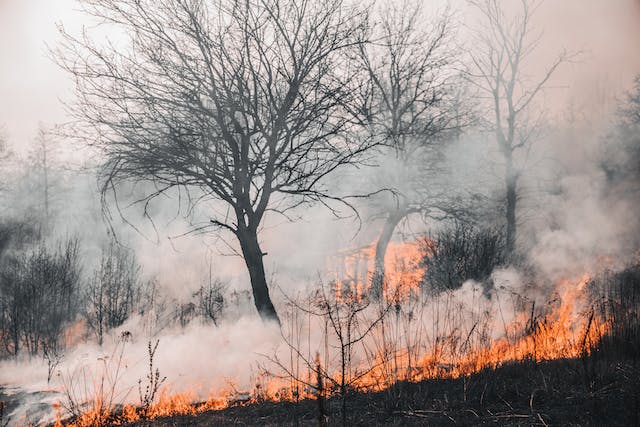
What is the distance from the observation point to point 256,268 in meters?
6.60

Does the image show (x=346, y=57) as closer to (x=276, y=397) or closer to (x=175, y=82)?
(x=175, y=82)

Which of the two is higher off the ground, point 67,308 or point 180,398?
point 67,308

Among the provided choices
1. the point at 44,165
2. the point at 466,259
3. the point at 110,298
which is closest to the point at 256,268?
the point at 466,259

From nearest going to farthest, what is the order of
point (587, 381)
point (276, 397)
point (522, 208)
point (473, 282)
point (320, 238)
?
point (587, 381)
point (276, 397)
point (473, 282)
point (320, 238)
point (522, 208)

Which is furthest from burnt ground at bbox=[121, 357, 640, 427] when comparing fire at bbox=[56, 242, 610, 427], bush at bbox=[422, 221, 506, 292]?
bush at bbox=[422, 221, 506, 292]

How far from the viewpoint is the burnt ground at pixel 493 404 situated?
330cm

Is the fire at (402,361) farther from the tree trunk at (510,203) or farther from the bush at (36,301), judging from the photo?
the bush at (36,301)

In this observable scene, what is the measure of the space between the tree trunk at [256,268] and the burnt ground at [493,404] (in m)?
2.19

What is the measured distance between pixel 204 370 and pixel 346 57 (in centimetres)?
527

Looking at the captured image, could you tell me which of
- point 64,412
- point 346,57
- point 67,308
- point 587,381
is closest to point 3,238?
point 67,308

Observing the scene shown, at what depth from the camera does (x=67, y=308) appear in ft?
42.9

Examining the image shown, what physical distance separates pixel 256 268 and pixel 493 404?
384 cm

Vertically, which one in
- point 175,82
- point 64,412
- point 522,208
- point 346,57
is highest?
point 522,208

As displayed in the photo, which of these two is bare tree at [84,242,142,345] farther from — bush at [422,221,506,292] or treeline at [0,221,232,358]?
bush at [422,221,506,292]
